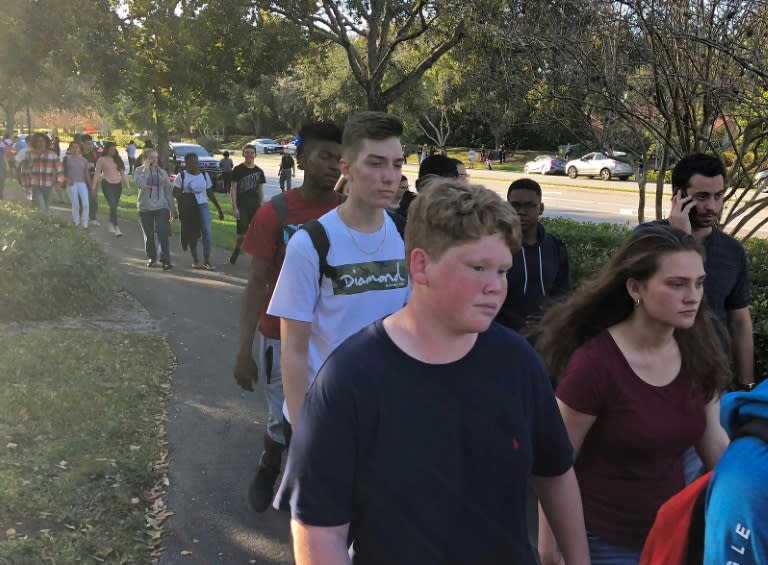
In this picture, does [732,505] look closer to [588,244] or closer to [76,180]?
[588,244]

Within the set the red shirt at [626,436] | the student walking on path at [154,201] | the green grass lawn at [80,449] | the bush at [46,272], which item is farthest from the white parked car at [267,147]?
the red shirt at [626,436]

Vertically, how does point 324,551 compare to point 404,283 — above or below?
below

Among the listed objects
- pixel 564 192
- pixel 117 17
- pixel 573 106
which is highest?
pixel 117 17

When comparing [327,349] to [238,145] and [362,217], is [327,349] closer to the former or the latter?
[362,217]

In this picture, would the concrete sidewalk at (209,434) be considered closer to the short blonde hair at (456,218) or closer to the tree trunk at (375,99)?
the short blonde hair at (456,218)

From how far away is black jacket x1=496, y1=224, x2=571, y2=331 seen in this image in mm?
4422

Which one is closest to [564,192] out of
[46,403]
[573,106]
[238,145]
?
[573,106]

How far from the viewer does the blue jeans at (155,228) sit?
11.3 m

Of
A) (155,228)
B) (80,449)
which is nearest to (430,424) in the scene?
(80,449)

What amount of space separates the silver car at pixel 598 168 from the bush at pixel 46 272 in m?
33.0

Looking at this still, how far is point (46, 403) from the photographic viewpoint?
561cm

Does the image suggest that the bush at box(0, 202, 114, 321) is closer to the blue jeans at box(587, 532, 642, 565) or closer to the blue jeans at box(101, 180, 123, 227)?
the blue jeans at box(101, 180, 123, 227)

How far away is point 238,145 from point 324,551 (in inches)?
2971

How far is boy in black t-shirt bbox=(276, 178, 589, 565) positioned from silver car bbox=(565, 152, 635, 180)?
1503 inches
